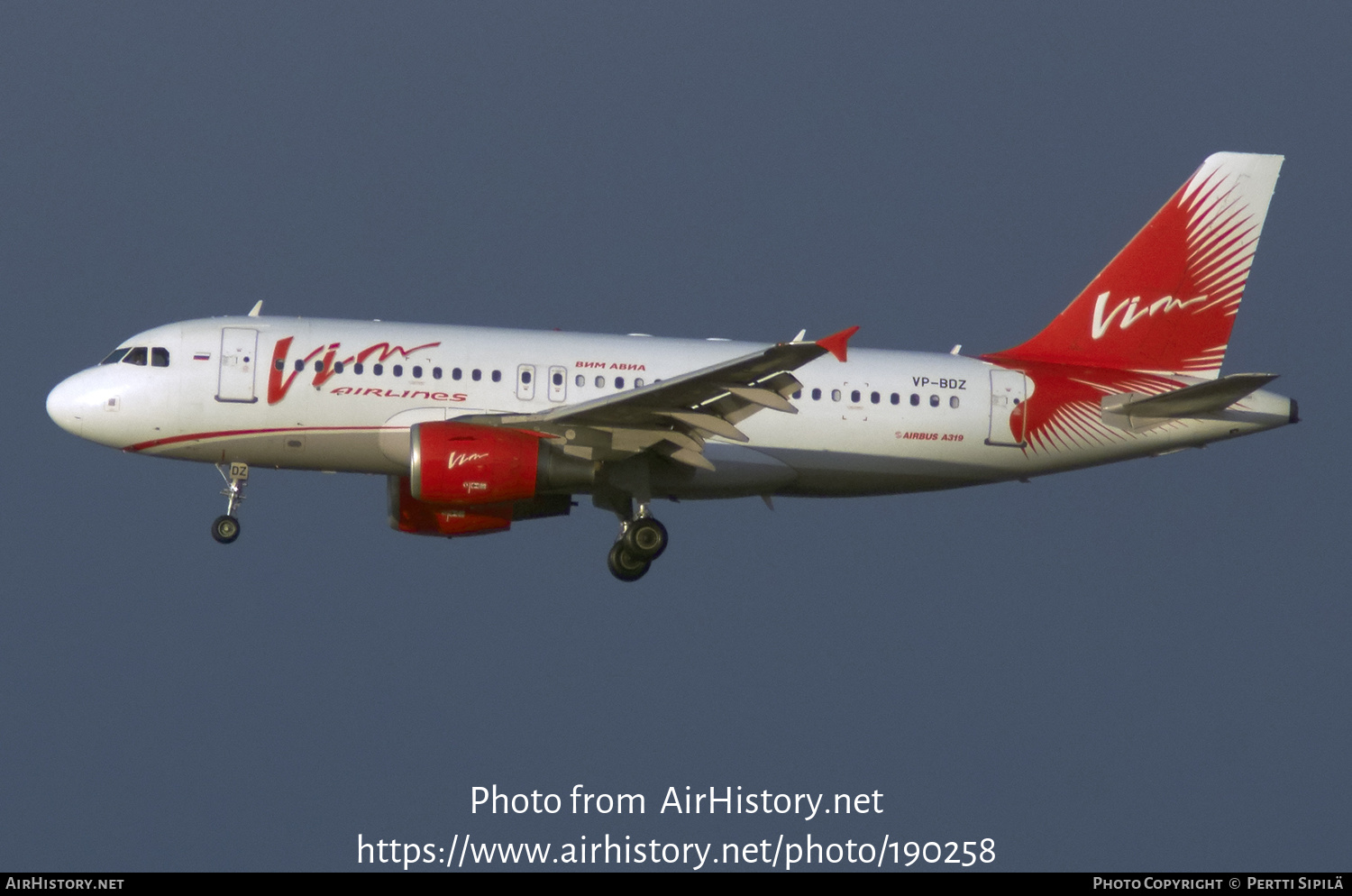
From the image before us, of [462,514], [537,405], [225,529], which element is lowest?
[225,529]

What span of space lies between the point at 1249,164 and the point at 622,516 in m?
14.1

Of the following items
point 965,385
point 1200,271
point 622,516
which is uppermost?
point 1200,271

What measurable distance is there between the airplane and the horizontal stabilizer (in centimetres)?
5

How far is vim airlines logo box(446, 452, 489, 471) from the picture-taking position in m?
30.4

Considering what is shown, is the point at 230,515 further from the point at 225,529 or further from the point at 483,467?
the point at 483,467

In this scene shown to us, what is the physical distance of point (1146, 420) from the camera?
33938 mm

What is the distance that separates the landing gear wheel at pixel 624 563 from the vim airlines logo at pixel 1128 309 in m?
9.82

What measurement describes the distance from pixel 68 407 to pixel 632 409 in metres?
10.3

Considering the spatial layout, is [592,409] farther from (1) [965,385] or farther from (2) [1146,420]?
(2) [1146,420]

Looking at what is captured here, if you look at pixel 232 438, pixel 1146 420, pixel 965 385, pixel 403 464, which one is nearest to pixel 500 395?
pixel 403 464

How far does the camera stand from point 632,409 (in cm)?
3039

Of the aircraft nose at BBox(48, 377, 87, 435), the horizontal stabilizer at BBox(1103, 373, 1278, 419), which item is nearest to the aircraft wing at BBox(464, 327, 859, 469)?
the horizontal stabilizer at BBox(1103, 373, 1278, 419)

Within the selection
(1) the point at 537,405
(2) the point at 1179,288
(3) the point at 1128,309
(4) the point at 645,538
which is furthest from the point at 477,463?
(2) the point at 1179,288

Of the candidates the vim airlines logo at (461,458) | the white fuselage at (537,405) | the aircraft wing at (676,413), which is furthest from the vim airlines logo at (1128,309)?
the vim airlines logo at (461,458)
